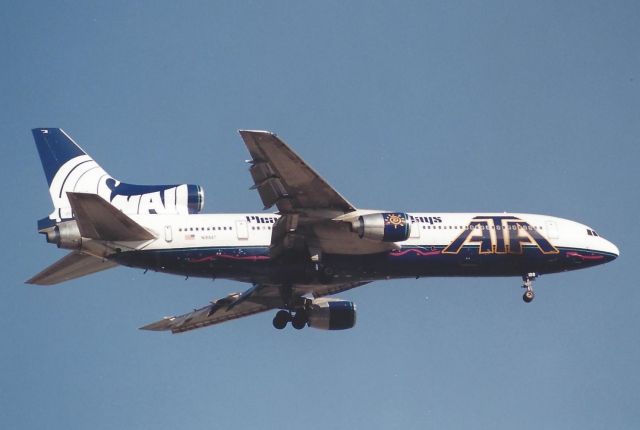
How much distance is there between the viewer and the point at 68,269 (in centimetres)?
4156

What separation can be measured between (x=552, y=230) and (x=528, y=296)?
3.18 metres

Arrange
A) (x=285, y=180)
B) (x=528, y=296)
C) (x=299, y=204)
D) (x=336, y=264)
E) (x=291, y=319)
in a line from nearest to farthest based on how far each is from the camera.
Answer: (x=285, y=180) → (x=299, y=204) → (x=336, y=264) → (x=528, y=296) → (x=291, y=319)

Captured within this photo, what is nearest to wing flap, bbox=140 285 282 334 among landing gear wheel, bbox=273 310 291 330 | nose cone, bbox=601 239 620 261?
landing gear wheel, bbox=273 310 291 330

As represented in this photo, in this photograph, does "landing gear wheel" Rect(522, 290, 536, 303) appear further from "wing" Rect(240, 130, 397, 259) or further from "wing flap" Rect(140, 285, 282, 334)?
"wing flap" Rect(140, 285, 282, 334)

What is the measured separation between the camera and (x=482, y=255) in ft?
146

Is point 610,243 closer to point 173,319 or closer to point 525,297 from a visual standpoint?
point 525,297

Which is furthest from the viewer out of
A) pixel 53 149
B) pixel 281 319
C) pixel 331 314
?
pixel 331 314

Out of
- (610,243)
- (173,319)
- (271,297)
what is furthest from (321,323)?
(610,243)

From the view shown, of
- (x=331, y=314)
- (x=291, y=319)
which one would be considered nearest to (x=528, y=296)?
(x=331, y=314)

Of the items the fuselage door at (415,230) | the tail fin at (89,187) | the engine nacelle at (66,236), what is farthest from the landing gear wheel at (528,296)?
the engine nacelle at (66,236)

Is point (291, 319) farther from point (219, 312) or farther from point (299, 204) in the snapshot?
point (299, 204)

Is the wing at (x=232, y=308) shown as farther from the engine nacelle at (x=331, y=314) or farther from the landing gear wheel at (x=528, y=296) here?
the landing gear wheel at (x=528, y=296)

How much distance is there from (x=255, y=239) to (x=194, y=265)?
2.75 m

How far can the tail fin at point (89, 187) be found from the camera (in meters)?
42.2
